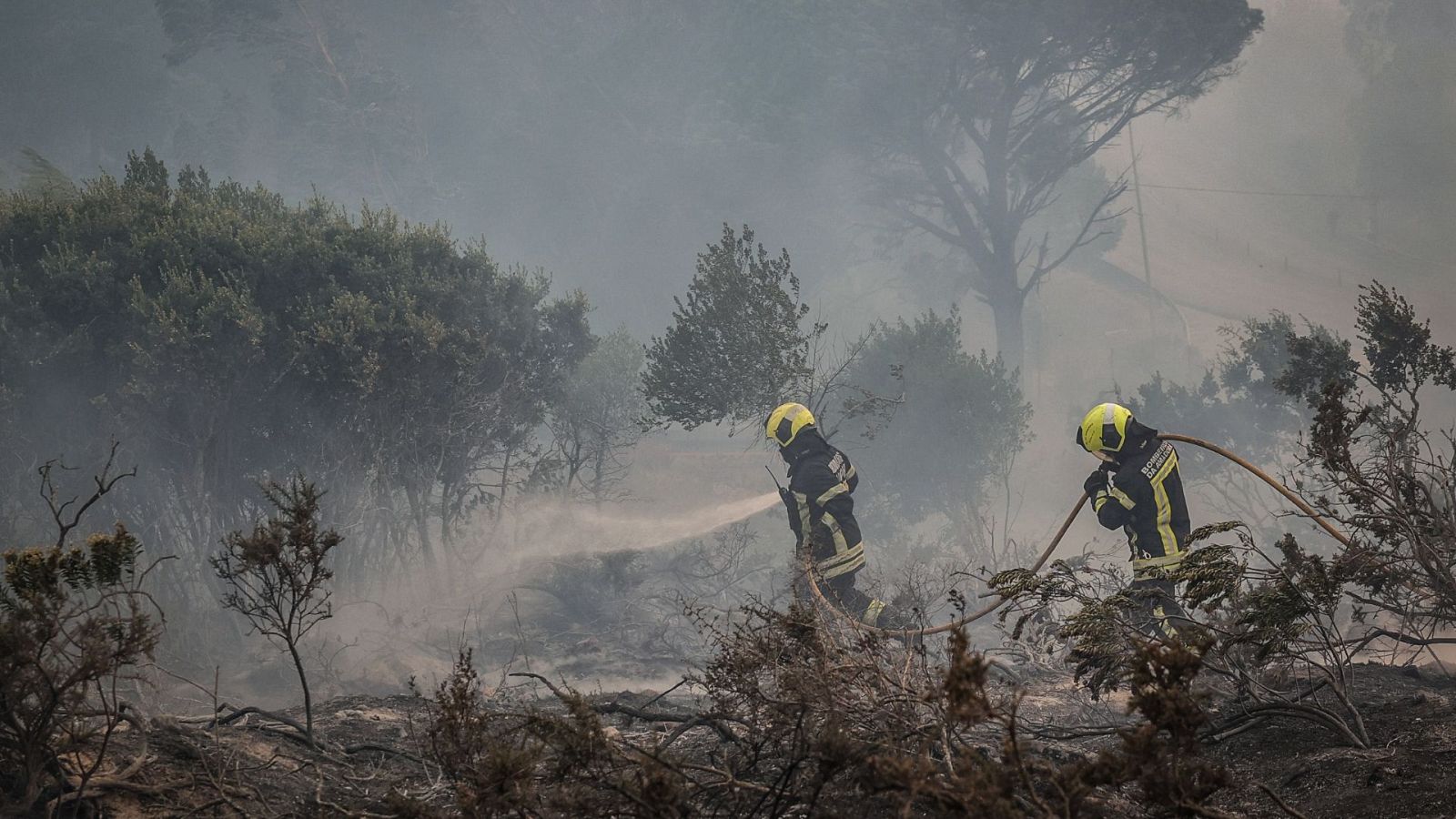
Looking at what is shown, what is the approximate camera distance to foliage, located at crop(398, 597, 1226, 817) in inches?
83.4

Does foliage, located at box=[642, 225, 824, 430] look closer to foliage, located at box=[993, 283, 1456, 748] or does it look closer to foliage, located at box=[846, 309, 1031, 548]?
foliage, located at box=[846, 309, 1031, 548]

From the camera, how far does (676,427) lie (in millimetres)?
40219

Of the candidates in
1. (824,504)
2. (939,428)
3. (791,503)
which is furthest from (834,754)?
(939,428)

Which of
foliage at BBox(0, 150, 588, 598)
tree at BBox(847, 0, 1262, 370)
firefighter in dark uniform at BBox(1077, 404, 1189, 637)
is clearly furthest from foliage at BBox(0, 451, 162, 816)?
tree at BBox(847, 0, 1262, 370)

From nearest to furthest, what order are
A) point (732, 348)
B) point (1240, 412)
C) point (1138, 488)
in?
point (1138, 488), point (732, 348), point (1240, 412)

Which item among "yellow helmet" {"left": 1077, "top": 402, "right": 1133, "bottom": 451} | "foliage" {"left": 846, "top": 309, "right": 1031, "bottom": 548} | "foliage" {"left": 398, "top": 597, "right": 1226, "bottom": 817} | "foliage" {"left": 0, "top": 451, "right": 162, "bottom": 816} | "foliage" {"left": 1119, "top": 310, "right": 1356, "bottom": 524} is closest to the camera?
"foliage" {"left": 398, "top": 597, "right": 1226, "bottom": 817}

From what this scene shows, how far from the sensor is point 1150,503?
277 inches

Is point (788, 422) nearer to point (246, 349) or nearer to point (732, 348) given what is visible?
point (732, 348)

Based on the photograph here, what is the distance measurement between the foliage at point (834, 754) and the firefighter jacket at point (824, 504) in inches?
142

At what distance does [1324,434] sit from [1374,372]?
4.20 metres

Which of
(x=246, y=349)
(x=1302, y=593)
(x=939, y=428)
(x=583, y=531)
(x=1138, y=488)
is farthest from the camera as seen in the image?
(x=939, y=428)

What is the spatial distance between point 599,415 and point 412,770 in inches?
649

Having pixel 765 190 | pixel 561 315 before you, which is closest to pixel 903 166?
pixel 765 190

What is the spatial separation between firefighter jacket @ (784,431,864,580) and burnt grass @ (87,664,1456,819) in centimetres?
307
